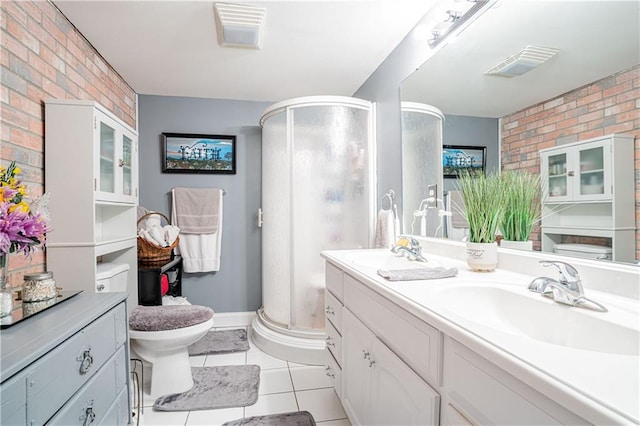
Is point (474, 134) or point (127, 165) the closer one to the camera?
point (474, 134)

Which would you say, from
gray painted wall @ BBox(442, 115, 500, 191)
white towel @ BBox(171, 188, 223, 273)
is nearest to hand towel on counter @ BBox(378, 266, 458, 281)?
gray painted wall @ BBox(442, 115, 500, 191)

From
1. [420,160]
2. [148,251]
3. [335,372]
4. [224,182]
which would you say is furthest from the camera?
[224,182]

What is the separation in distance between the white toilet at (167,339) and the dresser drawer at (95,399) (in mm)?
367

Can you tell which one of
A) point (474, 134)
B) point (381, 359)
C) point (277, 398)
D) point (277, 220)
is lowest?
point (277, 398)

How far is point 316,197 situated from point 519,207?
143cm

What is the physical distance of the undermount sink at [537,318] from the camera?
745 millimetres

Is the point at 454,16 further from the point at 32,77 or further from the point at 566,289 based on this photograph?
the point at 32,77

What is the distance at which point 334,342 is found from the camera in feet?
5.74

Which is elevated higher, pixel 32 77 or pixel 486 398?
pixel 32 77

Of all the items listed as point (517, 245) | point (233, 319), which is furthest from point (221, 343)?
point (517, 245)

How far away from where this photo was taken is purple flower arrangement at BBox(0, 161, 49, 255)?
1.05 m

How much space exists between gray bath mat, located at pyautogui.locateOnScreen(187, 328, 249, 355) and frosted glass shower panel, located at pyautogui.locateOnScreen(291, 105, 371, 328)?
0.60 meters

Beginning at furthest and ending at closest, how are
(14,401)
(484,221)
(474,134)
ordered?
(474,134) < (484,221) < (14,401)

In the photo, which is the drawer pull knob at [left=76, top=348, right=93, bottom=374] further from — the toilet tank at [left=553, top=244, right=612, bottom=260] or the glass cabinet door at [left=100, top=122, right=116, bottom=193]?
the toilet tank at [left=553, top=244, right=612, bottom=260]
